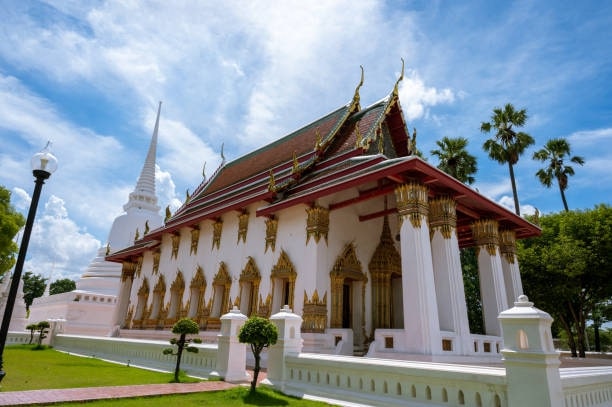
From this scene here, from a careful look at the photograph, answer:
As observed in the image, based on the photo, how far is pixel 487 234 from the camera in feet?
39.8

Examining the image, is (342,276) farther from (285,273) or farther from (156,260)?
(156,260)

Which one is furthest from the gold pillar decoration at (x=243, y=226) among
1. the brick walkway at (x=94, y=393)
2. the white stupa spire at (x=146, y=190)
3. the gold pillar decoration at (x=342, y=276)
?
the white stupa spire at (x=146, y=190)

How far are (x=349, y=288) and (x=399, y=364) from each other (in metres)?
6.81

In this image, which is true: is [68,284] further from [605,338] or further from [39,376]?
Answer: [605,338]

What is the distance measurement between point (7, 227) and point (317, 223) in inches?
536

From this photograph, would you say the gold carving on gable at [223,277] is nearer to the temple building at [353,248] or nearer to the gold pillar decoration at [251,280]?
the temple building at [353,248]

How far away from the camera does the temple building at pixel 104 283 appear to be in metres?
23.0

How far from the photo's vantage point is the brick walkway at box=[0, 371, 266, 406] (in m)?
5.03

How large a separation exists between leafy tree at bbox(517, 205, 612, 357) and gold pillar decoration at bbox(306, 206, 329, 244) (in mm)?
10889

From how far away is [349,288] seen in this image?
12.1 metres

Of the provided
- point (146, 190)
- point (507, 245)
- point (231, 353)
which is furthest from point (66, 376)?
point (146, 190)

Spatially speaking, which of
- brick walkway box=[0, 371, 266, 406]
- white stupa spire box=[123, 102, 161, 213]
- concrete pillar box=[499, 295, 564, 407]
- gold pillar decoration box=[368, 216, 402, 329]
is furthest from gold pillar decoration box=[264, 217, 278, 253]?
white stupa spire box=[123, 102, 161, 213]

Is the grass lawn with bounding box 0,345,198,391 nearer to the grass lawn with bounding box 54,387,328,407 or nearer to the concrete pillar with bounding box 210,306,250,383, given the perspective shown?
the concrete pillar with bounding box 210,306,250,383

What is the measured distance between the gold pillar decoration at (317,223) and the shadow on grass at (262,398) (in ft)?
17.2
